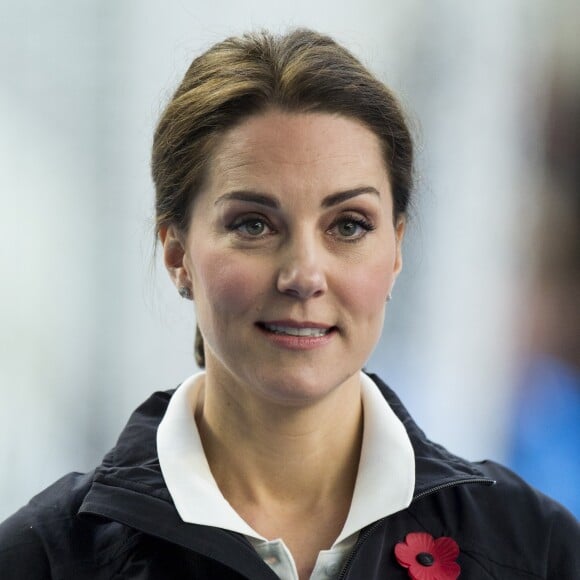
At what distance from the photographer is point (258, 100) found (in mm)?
1526

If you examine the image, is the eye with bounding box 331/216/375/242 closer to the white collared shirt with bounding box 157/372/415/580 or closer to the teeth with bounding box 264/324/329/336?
the teeth with bounding box 264/324/329/336

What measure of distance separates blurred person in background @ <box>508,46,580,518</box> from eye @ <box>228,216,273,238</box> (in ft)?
4.74

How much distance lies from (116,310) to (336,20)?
902 mm

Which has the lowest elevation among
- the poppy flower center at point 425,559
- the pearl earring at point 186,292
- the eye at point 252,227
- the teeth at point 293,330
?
the poppy flower center at point 425,559

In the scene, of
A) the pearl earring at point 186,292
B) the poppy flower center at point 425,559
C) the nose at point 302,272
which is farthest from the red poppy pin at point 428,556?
the pearl earring at point 186,292

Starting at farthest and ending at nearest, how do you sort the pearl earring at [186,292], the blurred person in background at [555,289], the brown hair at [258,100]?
the blurred person in background at [555,289] → the pearl earring at [186,292] → the brown hair at [258,100]

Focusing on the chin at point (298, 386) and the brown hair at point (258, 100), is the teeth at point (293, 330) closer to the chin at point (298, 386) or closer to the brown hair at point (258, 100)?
the chin at point (298, 386)

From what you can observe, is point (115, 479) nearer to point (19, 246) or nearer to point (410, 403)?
point (19, 246)

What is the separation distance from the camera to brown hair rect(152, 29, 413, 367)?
1.53 meters

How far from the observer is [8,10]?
2422 mm

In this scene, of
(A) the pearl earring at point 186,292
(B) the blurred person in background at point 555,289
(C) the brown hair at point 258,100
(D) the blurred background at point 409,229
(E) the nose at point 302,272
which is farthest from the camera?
(B) the blurred person in background at point 555,289

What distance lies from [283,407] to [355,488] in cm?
17

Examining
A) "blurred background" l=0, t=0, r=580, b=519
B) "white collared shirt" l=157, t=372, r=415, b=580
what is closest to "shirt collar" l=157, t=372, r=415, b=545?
"white collared shirt" l=157, t=372, r=415, b=580

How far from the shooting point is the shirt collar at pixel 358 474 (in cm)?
148
